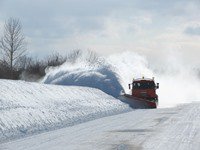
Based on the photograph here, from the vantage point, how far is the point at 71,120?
786 inches

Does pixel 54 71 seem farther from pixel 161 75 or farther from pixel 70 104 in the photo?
pixel 70 104

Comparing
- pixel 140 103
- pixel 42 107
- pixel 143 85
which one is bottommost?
pixel 140 103

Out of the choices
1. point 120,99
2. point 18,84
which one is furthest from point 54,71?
point 18,84

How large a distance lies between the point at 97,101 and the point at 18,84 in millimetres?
5911

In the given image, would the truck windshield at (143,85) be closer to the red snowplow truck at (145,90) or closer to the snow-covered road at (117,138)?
the red snowplow truck at (145,90)

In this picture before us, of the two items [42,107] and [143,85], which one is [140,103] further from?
[42,107]

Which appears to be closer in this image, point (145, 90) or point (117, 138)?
point (117, 138)

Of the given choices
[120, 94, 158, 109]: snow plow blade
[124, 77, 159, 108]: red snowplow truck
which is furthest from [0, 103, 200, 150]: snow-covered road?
[124, 77, 159, 108]: red snowplow truck

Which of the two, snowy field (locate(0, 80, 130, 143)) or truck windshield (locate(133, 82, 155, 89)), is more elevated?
truck windshield (locate(133, 82, 155, 89))

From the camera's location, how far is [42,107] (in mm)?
21156

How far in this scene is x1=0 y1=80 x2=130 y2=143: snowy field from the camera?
53.5ft

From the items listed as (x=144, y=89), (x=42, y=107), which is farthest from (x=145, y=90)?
(x=42, y=107)

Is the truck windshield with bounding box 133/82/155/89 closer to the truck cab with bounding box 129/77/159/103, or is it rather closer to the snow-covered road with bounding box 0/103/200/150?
the truck cab with bounding box 129/77/159/103

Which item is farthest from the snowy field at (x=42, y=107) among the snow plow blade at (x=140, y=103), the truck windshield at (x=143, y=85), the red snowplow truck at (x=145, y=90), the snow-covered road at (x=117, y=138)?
the truck windshield at (x=143, y=85)
